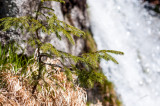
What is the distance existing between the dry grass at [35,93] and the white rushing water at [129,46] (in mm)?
2011

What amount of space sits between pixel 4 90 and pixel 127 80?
10.7 feet

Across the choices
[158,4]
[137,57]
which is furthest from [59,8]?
[158,4]

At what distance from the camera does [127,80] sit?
4.78 m

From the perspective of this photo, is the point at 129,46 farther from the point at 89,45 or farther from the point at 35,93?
the point at 35,93

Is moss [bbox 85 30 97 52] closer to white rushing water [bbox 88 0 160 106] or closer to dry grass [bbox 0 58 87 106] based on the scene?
white rushing water [bbox 88 0 160 106]

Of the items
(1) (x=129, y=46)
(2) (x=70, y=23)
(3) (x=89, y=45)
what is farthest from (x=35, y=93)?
(1) (x=129, y=46)

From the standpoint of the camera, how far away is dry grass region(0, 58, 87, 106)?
2289 mm

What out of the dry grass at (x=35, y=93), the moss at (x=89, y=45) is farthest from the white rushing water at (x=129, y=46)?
the dry grass at (x=35, y=93)

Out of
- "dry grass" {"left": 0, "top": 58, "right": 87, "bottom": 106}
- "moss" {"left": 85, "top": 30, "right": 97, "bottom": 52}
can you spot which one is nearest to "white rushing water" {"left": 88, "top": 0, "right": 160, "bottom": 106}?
"moss" {"left": 85, "top": 30, "right": 97, "bottom": 52}

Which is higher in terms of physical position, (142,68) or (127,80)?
(142,68)

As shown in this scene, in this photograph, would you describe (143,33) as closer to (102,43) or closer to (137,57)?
(137,57)

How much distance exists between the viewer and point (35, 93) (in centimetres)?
247

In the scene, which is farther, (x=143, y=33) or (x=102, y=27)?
(x=143, y=33)

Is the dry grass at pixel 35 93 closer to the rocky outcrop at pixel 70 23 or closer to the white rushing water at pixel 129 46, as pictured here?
the rocky outcrop at pixel 70 23
